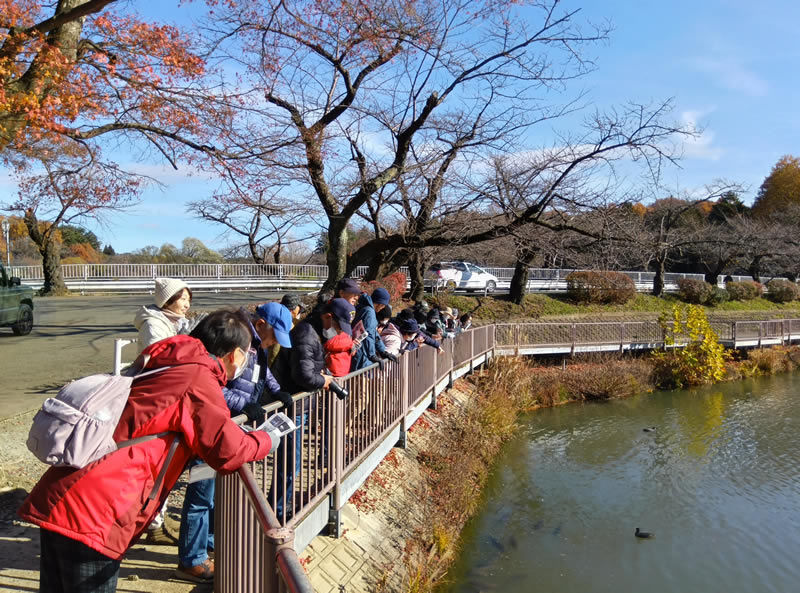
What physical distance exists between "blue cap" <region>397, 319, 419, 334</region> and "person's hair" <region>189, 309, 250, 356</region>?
5.53 metres

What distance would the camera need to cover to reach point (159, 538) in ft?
13.6

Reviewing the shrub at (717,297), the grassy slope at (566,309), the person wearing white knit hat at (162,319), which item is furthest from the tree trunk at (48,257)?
the shrub at (717,297)

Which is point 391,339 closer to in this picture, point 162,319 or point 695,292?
point 162,319

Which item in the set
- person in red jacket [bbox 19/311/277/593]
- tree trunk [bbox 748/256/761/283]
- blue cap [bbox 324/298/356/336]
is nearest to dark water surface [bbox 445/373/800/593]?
blue cap [bbox 324/298/356/336]

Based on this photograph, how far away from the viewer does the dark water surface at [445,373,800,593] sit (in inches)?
292

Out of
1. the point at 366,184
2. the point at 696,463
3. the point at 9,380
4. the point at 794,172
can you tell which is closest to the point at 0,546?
the point at 9,380

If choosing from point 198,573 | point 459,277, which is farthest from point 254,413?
point 459,277

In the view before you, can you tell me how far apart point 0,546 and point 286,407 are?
2.24m

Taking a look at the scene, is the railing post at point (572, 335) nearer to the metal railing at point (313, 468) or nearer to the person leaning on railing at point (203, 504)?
the metal railing at point (313, 468)

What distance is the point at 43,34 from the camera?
19.8 ft

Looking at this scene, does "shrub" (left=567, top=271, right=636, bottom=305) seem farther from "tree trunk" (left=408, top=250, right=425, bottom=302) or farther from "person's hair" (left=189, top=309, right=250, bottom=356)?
"person's hair" (left=189, top=309, right=250, bottom=356)

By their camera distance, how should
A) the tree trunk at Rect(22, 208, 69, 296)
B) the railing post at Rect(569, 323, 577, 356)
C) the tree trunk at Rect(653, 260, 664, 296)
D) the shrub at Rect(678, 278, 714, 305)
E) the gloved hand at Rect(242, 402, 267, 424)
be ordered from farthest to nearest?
1. the shrub at Rect(678, 278, 714, 305)
2. the tree trunk at Rect(653, 260, 664, 296)
3. the tree trunk at Rect(22, 208, 69, 296)
4. the railing post at Rect(569, 323, 577, 356)
5. the gloved hand at Rect(242, 402, 267, 424)

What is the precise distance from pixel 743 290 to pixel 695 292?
4481mm

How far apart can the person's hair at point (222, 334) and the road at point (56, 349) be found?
484 centimetres
